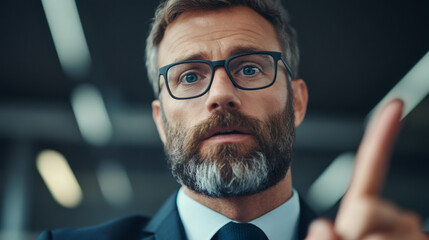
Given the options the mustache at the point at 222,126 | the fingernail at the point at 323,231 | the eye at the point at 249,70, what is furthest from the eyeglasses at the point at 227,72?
the fingernail at the point at 323,231

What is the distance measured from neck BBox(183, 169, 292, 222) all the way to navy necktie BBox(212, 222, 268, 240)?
5cm

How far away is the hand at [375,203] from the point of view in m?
0.55

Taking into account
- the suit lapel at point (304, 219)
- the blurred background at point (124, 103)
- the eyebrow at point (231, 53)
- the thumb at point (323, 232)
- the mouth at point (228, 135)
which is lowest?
the blurred background at point (124, 103)

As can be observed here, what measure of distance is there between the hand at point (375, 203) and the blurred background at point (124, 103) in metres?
2.63

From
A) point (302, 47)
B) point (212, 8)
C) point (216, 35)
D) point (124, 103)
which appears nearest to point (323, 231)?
point (216, 35)

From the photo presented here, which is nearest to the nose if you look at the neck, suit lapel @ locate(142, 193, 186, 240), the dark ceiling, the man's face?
the man's face

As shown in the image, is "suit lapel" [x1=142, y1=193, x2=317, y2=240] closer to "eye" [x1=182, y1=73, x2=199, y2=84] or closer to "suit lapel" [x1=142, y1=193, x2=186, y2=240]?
"suit lapel" [x1=142, y1=193, x2=186, y2=240]

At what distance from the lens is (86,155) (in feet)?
21.3

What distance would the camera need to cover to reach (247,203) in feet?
3.97

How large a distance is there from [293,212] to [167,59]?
27.1 inches

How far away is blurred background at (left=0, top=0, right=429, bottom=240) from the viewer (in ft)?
11.2

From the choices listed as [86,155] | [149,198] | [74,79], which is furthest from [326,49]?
[149,198]

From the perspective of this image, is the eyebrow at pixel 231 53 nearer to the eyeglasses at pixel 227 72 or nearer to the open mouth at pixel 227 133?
the eyeglasses at pixel 227 72

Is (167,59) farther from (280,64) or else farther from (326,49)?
(326,49)
